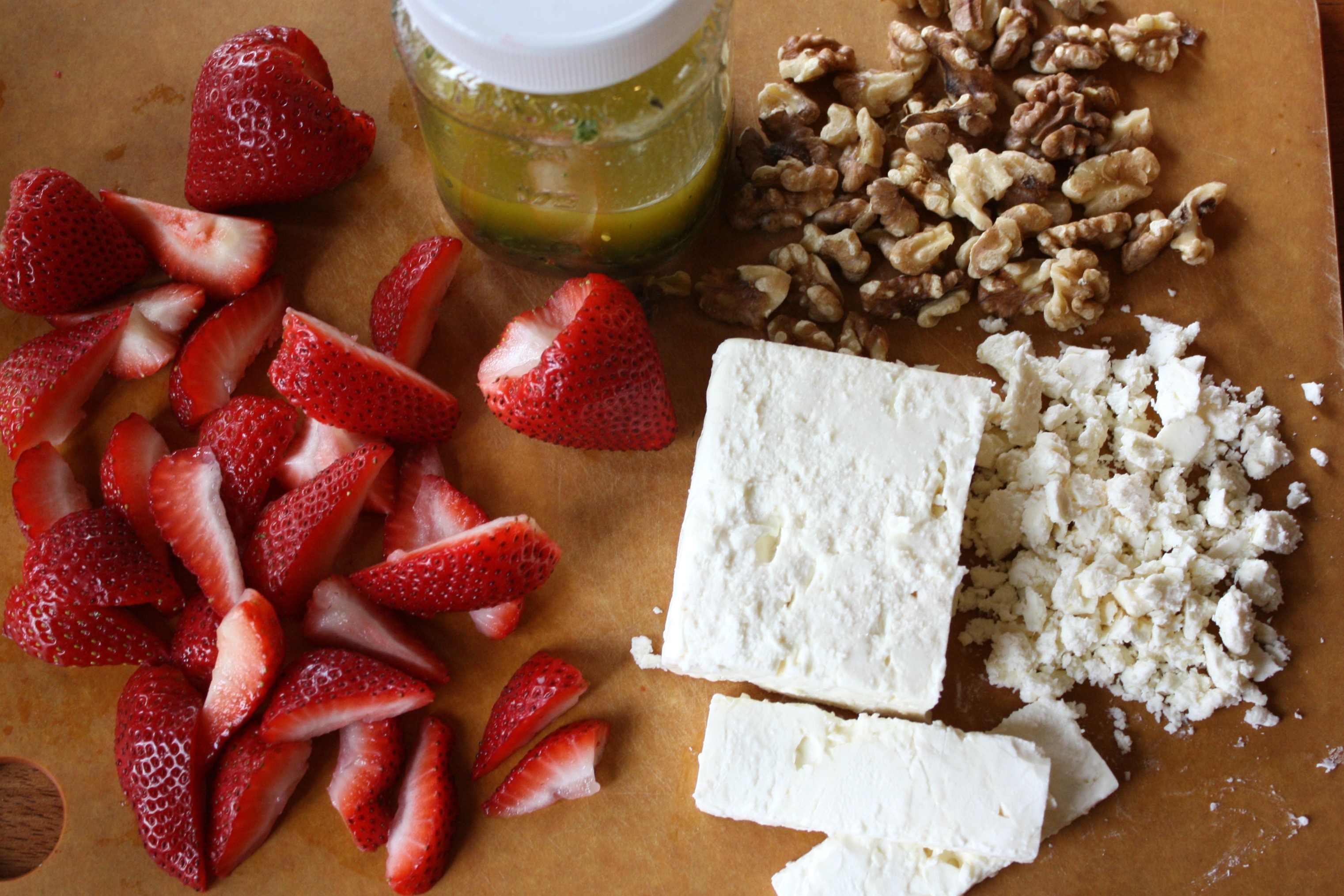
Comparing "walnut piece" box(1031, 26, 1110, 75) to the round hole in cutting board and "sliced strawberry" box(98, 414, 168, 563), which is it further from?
the round hole in cutting board

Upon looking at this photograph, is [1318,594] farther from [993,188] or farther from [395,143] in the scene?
[395,143]

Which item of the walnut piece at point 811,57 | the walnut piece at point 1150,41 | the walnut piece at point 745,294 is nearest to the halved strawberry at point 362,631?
the walnut piece at point 745,294

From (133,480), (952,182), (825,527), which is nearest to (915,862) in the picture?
(825,527)

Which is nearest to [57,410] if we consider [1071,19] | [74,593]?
[74,593]

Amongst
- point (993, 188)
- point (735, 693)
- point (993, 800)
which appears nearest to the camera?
point (993, 800)

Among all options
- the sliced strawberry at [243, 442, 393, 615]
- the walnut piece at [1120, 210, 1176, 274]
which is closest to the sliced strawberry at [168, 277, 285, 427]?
the sliced strawberry at [243, 442, 393, 615]

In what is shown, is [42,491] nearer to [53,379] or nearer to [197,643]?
[53,379]
